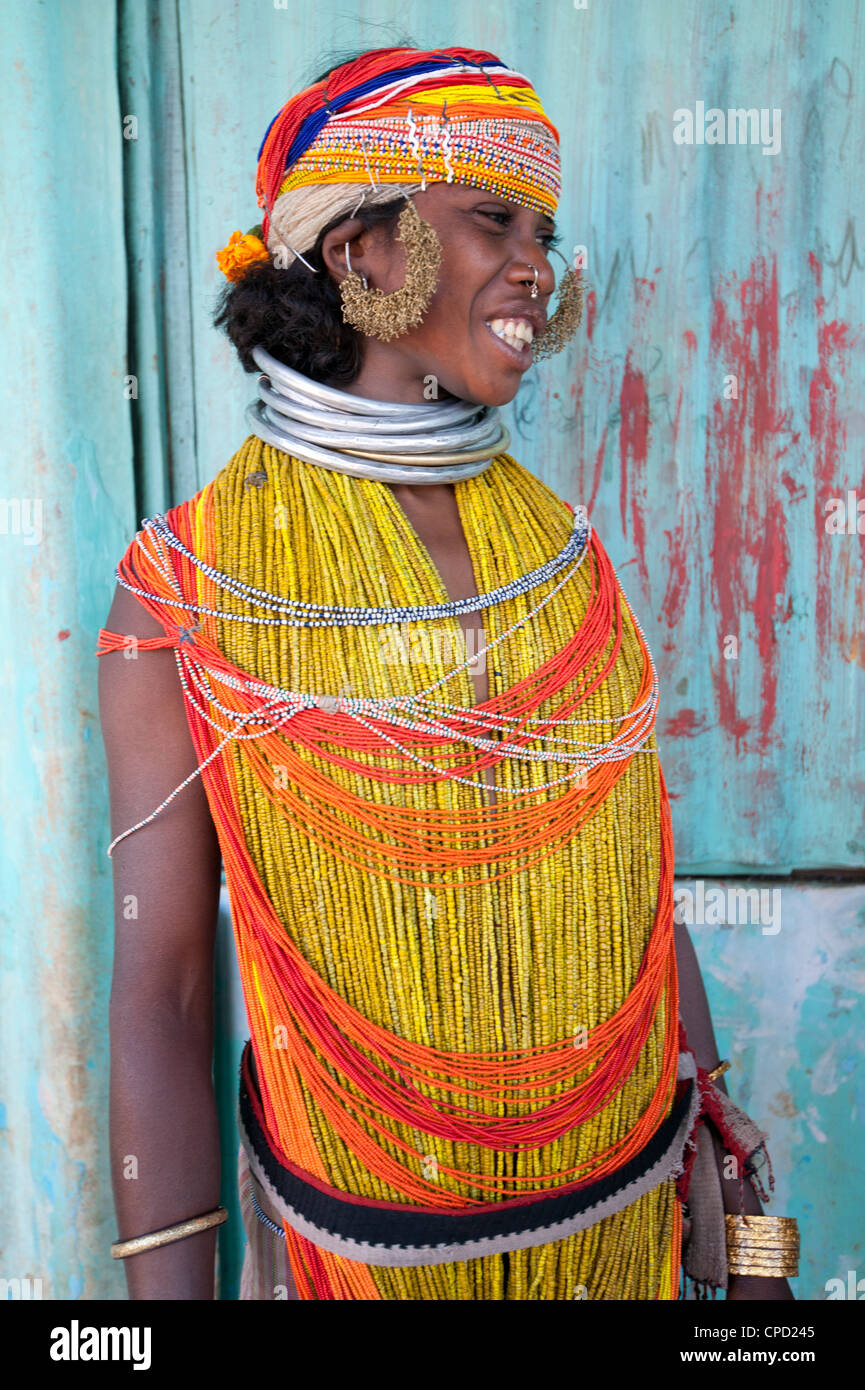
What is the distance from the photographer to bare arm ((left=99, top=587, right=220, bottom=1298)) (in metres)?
1.28

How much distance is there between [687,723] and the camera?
2.12 meters

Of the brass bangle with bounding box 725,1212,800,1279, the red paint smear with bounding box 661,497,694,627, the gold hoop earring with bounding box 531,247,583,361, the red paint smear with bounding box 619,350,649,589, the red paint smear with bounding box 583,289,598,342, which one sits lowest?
the brass bangle with bounding box 725,1212,800,1279

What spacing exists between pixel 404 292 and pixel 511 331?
0.14 m

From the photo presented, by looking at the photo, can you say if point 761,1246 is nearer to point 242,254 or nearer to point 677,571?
point 677,571

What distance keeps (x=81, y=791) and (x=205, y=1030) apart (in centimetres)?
66

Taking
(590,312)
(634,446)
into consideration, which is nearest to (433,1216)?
(634,446)

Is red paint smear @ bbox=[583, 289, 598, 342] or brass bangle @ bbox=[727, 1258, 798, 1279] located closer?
brass bangle @ bbox=[727, 1258, 798, 1279]

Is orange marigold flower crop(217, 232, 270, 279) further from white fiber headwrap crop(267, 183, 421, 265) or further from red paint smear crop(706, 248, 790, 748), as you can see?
red paint smear crop(706, 248, 790, 748)

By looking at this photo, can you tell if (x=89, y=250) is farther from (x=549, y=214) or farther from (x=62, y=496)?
(x=549, y=214)

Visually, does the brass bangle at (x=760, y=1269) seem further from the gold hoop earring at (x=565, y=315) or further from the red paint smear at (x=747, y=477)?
the gold hoop earring at (x=565, y=315)

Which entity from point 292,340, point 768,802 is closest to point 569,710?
point 292,340

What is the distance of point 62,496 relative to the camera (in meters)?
1.85

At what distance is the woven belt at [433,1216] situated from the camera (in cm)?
125

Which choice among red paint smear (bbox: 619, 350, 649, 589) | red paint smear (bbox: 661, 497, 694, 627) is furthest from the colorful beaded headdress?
red paint smear (bbox: 661, 497, 694, 627)
